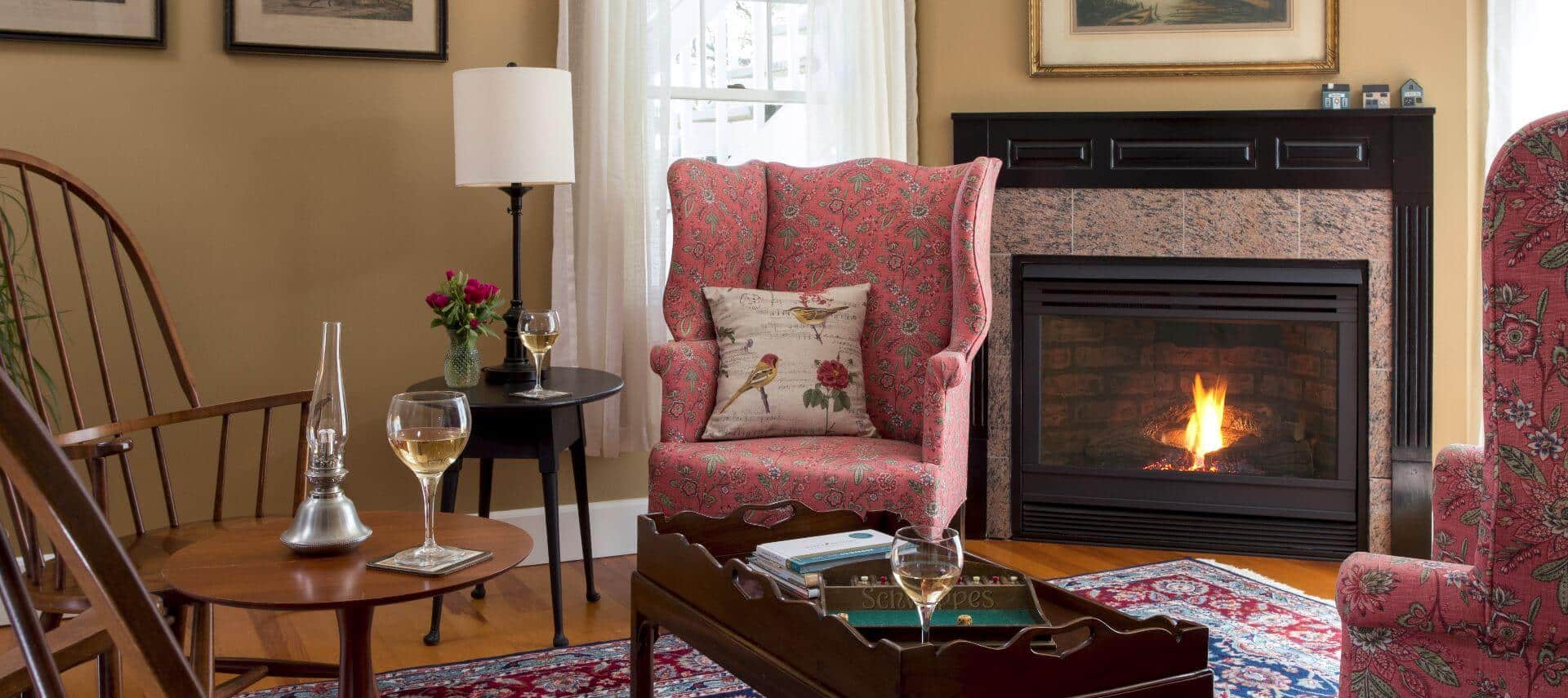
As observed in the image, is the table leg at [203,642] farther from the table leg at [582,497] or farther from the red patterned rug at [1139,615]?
the table leg at [582,497]

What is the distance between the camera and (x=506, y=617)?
310 centimetres

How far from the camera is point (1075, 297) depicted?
3.81 metres

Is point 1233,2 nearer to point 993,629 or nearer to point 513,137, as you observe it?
point 513,137

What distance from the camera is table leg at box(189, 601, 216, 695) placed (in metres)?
2.06

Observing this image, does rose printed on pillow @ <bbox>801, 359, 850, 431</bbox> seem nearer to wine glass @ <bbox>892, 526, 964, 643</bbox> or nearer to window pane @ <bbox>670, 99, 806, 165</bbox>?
window pane @ <bbox>670, 99, 806, 165</bbox>

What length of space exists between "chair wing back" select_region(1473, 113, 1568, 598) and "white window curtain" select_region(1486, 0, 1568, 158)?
8.71 feet

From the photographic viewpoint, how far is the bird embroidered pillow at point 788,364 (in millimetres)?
3104

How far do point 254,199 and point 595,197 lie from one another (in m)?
0.91

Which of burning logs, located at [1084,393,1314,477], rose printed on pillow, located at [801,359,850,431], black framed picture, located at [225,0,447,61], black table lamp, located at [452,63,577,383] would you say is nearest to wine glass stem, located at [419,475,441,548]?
black table lamp, located at [452,63,577,383]

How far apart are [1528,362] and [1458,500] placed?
0.48 meters

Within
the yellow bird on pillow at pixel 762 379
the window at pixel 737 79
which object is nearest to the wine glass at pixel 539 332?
the yellow bird on pillow at pixel 762 379

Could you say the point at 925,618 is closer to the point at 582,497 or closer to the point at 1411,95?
the point at 582,497

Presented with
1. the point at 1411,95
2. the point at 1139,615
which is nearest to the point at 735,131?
the point at 1139,615

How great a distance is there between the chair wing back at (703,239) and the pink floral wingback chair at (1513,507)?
2036 mm
